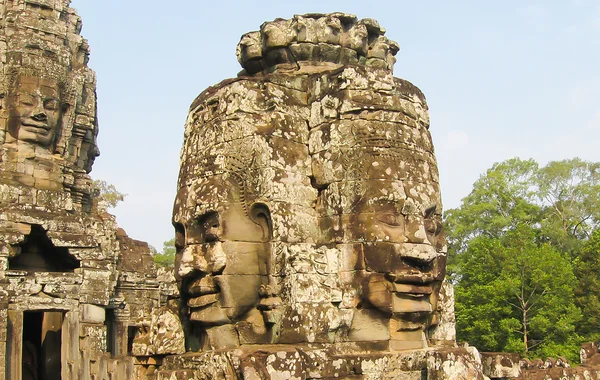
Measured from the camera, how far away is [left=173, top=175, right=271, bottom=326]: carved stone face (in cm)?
684

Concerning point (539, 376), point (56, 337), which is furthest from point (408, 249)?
point (56, 337)

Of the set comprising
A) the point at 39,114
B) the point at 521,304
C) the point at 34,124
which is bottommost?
the point at 521,304

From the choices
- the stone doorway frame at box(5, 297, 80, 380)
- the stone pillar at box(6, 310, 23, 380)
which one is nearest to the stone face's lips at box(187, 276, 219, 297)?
the stone doorway frame at box(5, 297, 80, 380)

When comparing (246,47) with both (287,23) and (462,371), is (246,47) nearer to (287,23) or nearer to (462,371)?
(287,23)

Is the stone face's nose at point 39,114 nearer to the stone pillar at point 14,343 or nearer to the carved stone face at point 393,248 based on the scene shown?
the stone pillar at point 14,343

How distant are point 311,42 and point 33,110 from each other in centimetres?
1092

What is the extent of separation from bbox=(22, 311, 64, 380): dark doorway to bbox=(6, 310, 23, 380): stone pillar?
1980mm

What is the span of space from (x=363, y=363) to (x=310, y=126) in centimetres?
251

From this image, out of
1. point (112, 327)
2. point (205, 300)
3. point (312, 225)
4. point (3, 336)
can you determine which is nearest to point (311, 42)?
point (312, 225)

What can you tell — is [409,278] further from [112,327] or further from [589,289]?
[589,289]

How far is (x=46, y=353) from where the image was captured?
53.5 ft

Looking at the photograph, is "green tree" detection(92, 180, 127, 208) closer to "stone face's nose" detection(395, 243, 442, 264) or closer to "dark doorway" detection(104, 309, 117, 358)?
"dark doorway" detection(104, 309, 117, 358)

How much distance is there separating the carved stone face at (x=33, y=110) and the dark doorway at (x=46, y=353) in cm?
409

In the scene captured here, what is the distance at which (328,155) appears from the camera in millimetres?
7305
